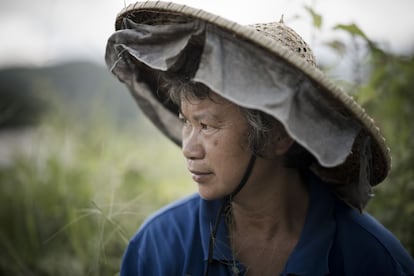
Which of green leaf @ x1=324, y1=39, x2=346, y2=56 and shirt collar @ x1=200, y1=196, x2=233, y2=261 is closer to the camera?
shirt collar @ x1=200, y1=196, x2=233, y2=261

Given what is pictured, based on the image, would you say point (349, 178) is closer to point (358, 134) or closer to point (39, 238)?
point (358, 134)

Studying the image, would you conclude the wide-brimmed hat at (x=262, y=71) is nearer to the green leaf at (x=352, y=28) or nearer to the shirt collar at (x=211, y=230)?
the green leaf at (x=352, y=28)

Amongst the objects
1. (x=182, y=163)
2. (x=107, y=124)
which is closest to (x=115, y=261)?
(x=107, y=124)

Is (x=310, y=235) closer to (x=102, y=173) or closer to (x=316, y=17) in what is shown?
(x=316, y=17)

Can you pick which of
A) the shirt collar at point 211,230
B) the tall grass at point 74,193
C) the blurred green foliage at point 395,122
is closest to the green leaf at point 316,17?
the blurred green foliage at point 395,122

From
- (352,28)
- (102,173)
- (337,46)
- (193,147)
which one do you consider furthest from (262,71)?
(102,173)

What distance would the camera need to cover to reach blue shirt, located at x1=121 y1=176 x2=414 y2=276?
1.90 meters

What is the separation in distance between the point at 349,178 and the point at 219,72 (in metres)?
1.07

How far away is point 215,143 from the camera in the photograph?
1805 mm

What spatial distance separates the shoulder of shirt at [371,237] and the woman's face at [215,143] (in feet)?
2.04

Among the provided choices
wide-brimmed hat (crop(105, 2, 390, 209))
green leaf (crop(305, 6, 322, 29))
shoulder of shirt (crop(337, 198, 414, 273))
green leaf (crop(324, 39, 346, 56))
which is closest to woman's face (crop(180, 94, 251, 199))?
wide-brimmed hat (crop(105, 2, 390, 209))

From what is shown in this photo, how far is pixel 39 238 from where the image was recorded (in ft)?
11.1

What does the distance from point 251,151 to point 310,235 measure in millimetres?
504

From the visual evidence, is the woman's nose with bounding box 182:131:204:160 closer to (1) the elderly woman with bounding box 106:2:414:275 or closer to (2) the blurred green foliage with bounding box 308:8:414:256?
(1) the elderly woman with bounding box 106:2:414:275
